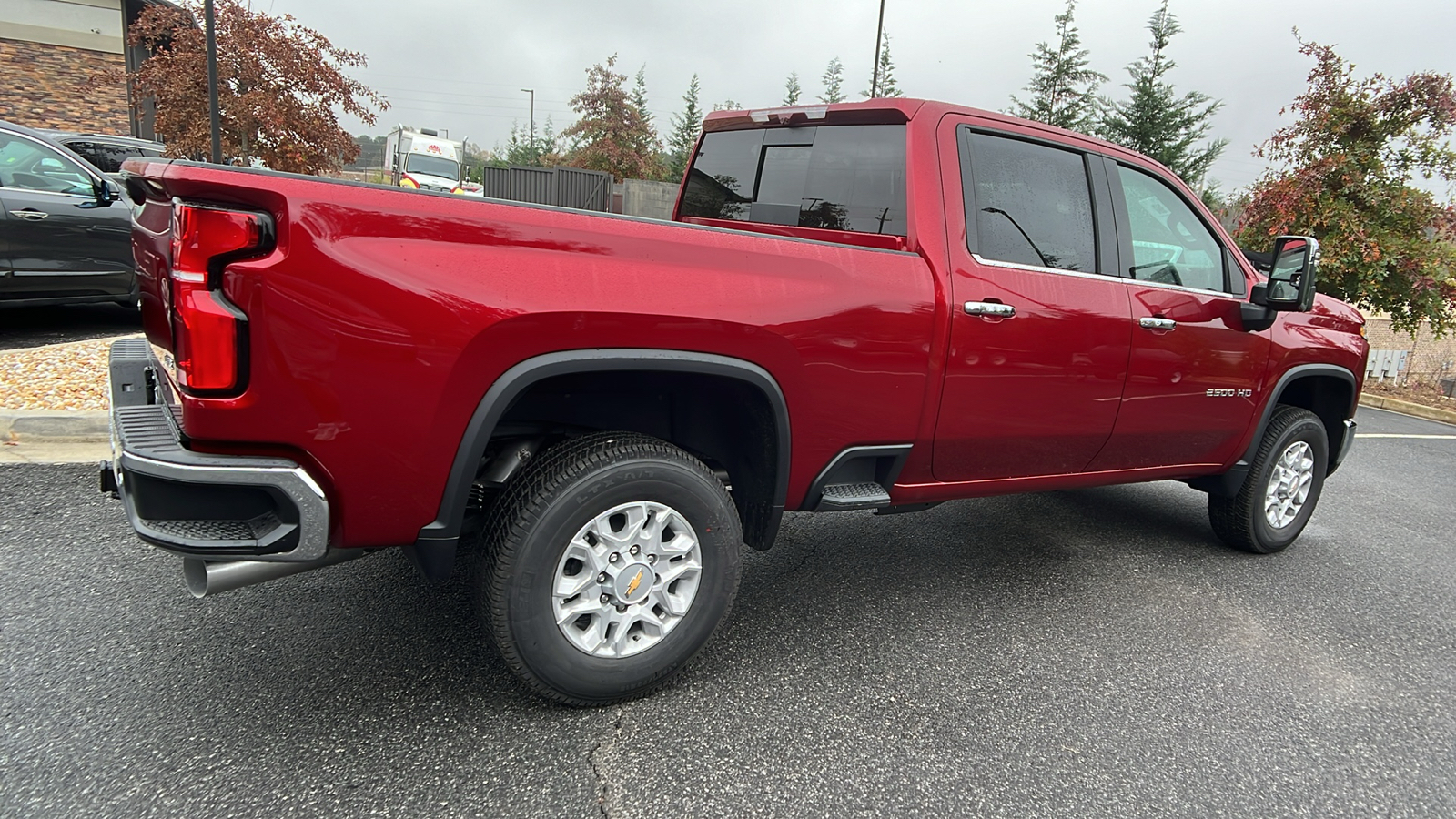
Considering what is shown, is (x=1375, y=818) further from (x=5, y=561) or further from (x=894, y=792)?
(x=5, y=561)

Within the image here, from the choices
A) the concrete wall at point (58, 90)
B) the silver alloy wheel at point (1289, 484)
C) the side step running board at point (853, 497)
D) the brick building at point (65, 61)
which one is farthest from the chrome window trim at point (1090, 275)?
the concrete wall at point (58, 90)

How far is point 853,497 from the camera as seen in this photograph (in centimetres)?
287

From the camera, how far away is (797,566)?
3729 millimetres

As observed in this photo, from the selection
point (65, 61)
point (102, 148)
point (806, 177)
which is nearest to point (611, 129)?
point (65, 61)

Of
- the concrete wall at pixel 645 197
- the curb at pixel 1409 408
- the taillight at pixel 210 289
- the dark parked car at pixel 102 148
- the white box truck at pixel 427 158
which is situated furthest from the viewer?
A: the white box truck at pixel 427 158

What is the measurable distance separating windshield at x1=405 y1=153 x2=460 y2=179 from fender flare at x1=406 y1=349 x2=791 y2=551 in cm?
2782

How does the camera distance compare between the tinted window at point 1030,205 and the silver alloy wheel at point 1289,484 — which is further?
the silver alloy wheel at point 1289,484

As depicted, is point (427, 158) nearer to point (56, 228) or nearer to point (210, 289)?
point (56, 228)

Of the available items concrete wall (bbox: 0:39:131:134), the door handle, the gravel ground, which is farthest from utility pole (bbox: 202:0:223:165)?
the door handle

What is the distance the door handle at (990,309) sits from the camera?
2.85 meters

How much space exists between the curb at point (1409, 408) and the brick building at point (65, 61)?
2438cm

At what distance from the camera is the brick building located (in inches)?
749

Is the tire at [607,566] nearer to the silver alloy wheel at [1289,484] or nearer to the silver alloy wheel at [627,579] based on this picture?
the silver alloy wheel at [627,579]

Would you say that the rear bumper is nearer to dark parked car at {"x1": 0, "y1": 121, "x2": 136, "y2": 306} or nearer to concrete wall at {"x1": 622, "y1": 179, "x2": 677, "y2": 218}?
dark parked car at {"x1": 0, "y1": 121, "x2": 136, "y2": 306}
